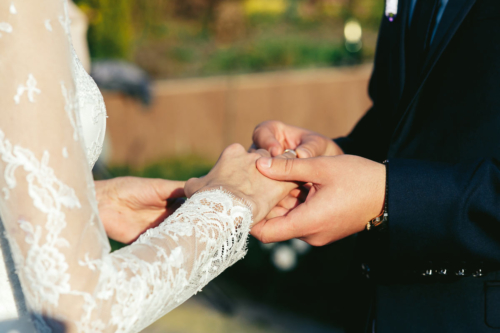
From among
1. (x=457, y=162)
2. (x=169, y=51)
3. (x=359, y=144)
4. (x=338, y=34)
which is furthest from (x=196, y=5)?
(x=457, y=162)

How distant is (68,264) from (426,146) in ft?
4.31

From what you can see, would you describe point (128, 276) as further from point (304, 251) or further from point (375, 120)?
point (304, 251)

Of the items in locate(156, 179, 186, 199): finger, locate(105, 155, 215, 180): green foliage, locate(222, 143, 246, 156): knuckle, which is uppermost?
locate(222, 143, 246, 156): knuckle

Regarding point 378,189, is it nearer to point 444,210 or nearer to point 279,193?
point 444,210

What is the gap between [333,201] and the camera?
→ 159 cm

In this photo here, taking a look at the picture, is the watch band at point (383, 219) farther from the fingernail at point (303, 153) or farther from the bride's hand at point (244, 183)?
the fingernail at point (303, 153)

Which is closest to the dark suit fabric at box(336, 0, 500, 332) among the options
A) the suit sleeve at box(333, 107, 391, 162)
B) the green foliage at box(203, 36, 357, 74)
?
the suit sleeve at box(333, 107, 391, 162)

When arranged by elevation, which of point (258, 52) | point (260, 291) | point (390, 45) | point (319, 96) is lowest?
point (260, 291)

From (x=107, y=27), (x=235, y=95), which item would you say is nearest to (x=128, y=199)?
(x=235, y=95)

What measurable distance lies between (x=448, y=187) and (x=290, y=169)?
574 millimetres

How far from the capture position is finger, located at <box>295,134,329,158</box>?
2.05 m

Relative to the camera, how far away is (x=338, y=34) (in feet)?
34.8

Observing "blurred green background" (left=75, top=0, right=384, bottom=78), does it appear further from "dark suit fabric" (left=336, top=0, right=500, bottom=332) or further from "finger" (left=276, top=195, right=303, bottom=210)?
"dark suit fabric" (left=336, top=0, right=500, bottom=332)

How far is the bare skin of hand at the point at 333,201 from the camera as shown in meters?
1.57
